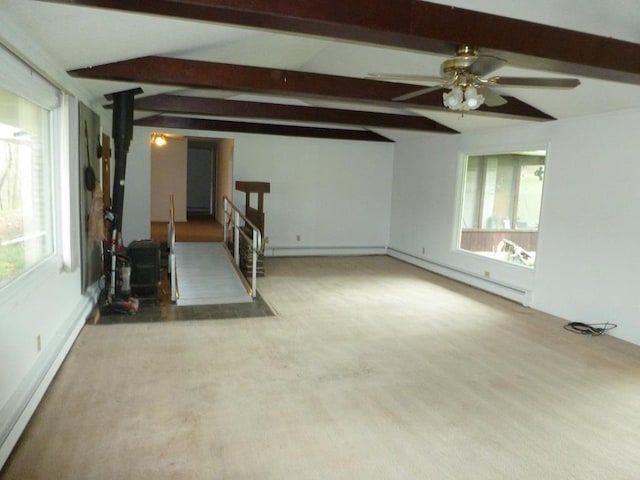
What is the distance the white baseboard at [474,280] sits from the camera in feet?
20.5

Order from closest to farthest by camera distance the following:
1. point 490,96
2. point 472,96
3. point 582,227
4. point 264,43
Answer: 1. point 472,96
2. point 490,96
3. point 264,43
4. point 582,227

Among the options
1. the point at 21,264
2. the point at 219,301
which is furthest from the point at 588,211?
the point at 21,264

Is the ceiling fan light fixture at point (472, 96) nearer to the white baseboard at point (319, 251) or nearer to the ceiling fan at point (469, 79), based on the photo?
the ceiling fan at point (469, 79)

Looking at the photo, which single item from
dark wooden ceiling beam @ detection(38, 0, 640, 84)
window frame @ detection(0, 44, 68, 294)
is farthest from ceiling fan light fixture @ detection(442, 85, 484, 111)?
window frame @ detection(0, 44, 68, 294)

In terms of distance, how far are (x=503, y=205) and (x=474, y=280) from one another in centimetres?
137

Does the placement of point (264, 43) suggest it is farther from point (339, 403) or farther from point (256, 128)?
point (256, 128)

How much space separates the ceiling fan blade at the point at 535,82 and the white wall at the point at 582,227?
241 cm

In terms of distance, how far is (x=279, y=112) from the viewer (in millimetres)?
6898

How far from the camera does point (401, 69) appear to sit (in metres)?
5.36

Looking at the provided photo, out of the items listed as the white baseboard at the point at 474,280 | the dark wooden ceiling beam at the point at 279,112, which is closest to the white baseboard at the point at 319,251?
the white baseboard at the point at 474,280

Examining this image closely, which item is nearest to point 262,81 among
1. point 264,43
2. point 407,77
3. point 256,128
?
point 264,43

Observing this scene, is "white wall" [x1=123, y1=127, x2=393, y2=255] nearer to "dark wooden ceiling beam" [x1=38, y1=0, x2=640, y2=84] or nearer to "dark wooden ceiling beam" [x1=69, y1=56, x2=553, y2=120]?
"dark wooden ceiling beam" [x1=69, y1=56, x2=553, y2=120]

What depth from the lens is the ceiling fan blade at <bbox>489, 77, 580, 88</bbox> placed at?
296 centimetres

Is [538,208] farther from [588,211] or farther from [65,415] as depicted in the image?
[65,415]
